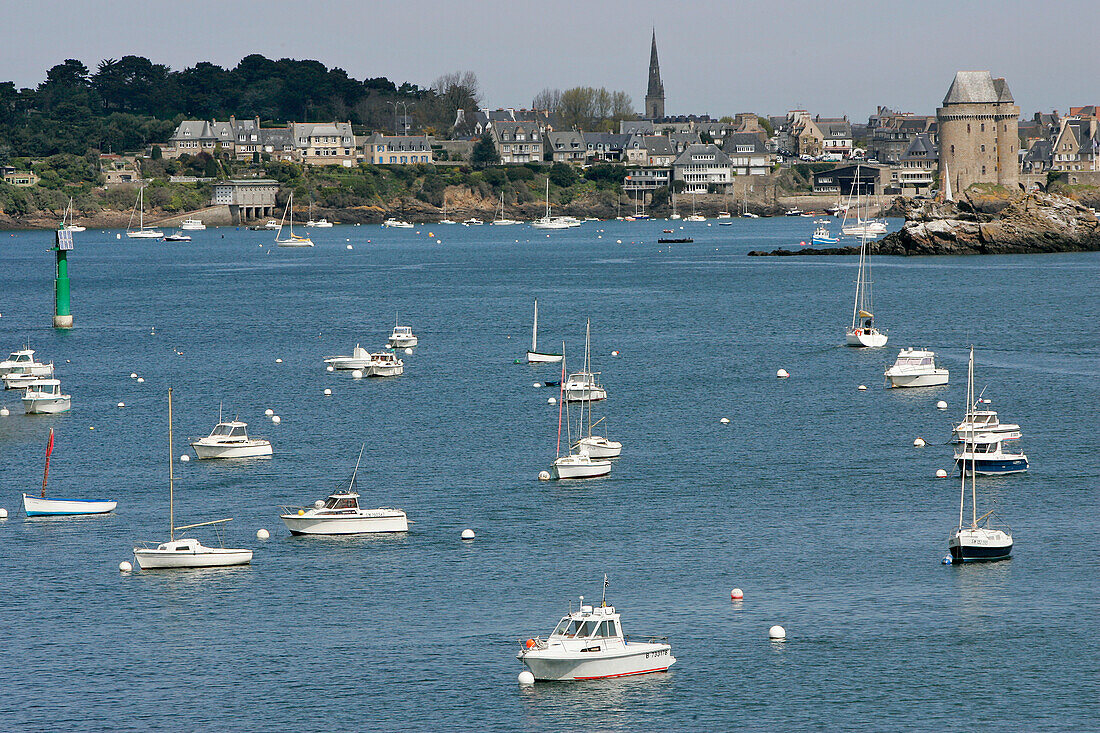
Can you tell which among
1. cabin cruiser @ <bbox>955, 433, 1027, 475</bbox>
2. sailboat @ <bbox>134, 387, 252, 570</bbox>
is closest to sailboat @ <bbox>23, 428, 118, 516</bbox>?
sailboat @ <bbox>134, 387, 252, 570</bbox>

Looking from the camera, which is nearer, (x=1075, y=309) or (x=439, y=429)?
(x=439, y=429)

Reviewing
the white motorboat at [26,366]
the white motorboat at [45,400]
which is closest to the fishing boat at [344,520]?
the white motorboat at [45,400]

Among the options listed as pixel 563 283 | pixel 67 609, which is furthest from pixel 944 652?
pixel 563 283

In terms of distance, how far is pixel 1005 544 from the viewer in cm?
4106

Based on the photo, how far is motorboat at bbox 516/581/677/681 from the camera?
104ft

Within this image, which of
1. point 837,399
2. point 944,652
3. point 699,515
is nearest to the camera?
point 944,652

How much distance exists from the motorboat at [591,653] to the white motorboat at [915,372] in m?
42.0

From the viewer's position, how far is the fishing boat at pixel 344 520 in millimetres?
44344

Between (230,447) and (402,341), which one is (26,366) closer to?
(402,341)

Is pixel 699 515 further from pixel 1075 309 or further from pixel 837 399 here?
pixel 1075 309

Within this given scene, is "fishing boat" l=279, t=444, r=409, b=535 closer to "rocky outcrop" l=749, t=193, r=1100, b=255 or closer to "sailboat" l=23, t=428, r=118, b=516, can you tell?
"sailboat" l=23, t=428, r=118, b=516

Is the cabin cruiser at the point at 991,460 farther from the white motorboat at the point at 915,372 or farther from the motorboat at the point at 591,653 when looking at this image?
the motorboat at the point at 591,653

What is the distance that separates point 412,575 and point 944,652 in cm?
1514

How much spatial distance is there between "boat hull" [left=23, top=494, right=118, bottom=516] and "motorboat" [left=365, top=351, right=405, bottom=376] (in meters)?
32.0
